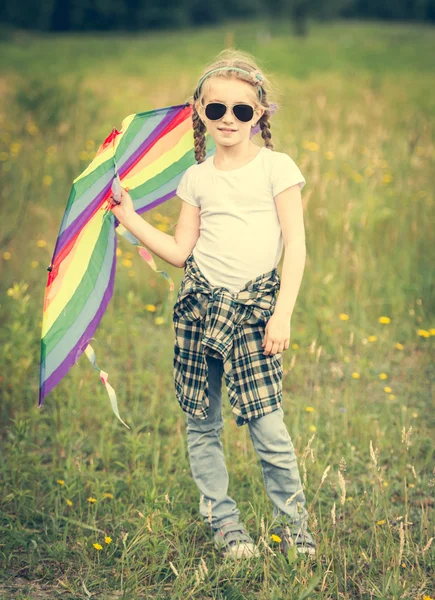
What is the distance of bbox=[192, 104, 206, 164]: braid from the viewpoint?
2672 millimetres

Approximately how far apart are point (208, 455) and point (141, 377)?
1.32 meters

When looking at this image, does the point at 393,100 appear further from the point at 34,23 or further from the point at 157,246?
the point at 34,23

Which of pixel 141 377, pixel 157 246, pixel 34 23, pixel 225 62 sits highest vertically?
pixel 34 23

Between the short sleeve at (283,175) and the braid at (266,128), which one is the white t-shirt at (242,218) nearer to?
the short sleeve at (283,175)

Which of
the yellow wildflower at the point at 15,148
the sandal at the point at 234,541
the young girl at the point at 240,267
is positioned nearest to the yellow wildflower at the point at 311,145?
the yellow wildflower at the point at 15,148

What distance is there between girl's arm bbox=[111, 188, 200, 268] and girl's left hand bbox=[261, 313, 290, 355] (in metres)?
0.41

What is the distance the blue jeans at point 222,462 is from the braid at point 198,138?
28.5 inches

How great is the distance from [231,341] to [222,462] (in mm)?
535

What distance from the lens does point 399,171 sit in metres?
6.35

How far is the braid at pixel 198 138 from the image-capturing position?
8.77 ft

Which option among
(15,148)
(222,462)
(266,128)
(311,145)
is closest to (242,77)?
(266,128)

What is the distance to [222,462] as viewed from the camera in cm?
269

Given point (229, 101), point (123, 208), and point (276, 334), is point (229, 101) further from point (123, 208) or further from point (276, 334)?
point (276, 334)

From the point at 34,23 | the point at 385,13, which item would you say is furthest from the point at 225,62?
the point at 385,13
